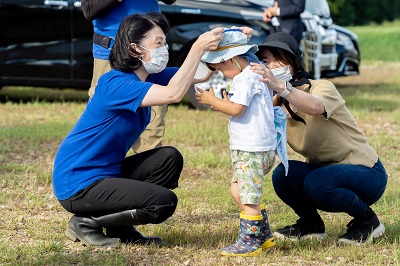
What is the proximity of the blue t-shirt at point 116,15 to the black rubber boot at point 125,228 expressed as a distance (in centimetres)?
140

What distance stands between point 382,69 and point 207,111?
8.49 m

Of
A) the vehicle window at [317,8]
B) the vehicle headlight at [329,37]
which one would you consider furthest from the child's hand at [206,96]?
the vehicle window at [317,8]

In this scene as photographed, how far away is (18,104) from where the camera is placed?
10.9 meters

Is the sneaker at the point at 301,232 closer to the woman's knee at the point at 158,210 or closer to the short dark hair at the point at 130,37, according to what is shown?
the woman's knee at the point at 158,210

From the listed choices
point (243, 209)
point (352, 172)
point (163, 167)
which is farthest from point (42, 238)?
point (352, 172)

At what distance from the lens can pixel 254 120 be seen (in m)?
4.67

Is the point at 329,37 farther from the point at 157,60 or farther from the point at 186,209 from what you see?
the point at 157,60

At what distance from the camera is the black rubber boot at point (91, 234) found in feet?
16.6

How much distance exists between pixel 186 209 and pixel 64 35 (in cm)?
478

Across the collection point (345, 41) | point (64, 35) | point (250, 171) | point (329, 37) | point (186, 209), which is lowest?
point (345, 41)

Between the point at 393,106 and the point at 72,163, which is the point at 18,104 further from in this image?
the point at 72,163

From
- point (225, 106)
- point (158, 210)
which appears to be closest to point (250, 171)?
point (225, 106)

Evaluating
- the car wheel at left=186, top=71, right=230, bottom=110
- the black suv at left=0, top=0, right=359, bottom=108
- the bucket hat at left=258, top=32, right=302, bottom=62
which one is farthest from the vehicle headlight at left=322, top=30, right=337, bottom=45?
the bucket hat at left=258, top=32, right=302, bottom=62

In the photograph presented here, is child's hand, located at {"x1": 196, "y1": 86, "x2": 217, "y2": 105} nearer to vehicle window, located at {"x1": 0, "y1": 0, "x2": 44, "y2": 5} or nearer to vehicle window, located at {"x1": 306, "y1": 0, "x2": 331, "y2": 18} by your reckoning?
vehicle window, located at {"x1": 0, "y1": 0, "x2": 44, "y2": 5}
